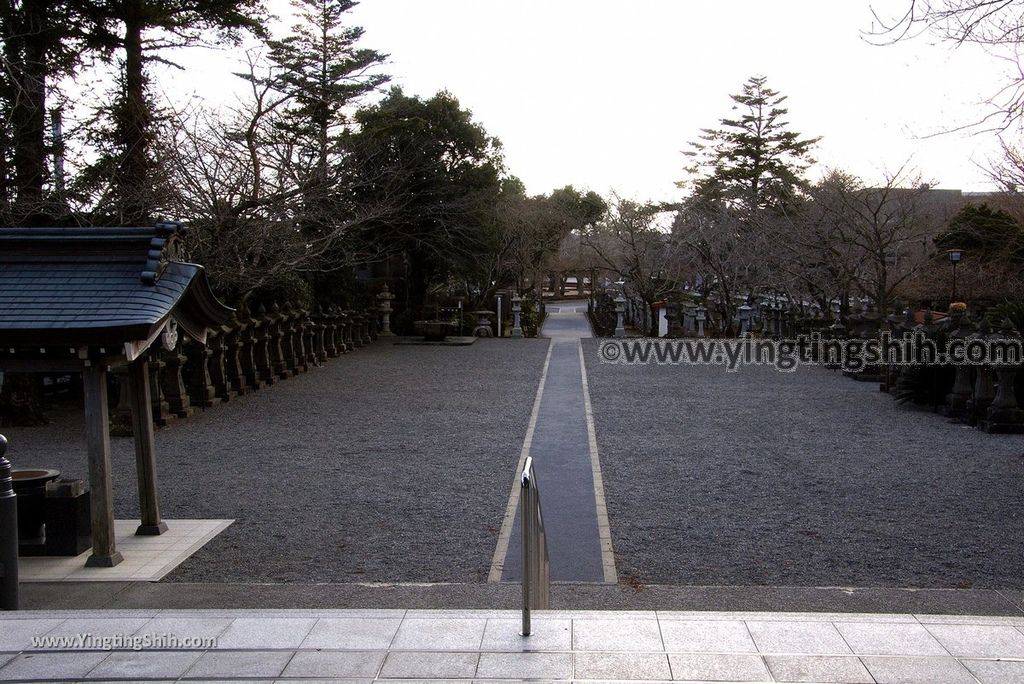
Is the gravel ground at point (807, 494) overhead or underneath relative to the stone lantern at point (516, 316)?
underneath

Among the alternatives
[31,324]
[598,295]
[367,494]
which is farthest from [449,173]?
[31,324]

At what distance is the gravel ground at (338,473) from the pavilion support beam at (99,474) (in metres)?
0.52

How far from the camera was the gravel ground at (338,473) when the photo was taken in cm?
539

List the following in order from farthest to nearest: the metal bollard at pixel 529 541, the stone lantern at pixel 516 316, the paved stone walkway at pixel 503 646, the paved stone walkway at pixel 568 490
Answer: the stone lantern at pixel 516 316
the paved stone walkway at pixel 568 490
the metal bollard at pixel 529 541
the paved stone walkway at pixel 503 646

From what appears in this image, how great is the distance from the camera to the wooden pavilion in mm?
5047

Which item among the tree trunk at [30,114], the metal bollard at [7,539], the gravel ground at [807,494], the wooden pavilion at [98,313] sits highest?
the tree trunk at [30,114]

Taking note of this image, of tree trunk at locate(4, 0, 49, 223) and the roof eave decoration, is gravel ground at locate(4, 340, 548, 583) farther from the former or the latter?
tree trunk at locate(4, 0, 49, 223)

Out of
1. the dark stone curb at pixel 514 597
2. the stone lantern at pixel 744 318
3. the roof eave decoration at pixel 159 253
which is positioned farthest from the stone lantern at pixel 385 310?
the dark stone curb at pixel 514 597

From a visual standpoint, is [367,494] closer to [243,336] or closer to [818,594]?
[818,594]

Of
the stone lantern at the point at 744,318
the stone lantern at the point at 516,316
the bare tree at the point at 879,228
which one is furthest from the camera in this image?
the stone lantern at the point at 516,316

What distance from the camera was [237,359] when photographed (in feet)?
44.0

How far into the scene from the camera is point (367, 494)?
7055 millimetres

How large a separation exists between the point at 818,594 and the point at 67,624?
3.87 meters

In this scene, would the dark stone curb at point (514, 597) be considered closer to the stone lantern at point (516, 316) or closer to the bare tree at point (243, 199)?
the bare tree at point (243, 199)
